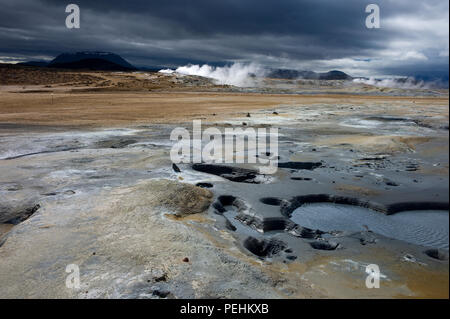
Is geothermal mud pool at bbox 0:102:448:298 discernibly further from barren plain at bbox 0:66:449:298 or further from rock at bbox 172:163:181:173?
rock at bbox 172:163:181:173

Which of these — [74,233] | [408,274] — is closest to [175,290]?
[74,233]

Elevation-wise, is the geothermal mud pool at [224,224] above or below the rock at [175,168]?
below

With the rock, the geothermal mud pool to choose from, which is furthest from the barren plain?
the rock

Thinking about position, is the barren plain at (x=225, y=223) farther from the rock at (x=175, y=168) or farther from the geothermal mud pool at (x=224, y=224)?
the rock at (x=175, y=168)

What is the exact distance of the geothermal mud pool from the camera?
3.68 m

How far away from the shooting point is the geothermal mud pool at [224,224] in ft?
12.1

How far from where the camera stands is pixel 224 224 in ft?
17.8

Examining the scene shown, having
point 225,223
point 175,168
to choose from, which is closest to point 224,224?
point 225,223

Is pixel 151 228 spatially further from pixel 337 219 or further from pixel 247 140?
pixel 247 140

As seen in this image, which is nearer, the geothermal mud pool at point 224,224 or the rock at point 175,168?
the geothermal mud pool at point 224,224

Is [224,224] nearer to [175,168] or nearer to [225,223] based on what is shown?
[225,223]

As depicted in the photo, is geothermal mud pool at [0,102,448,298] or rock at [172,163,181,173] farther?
rock at [172,163,181,173]

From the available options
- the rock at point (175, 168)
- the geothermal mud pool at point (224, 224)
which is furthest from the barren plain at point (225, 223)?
the rock at point (175, 168)
